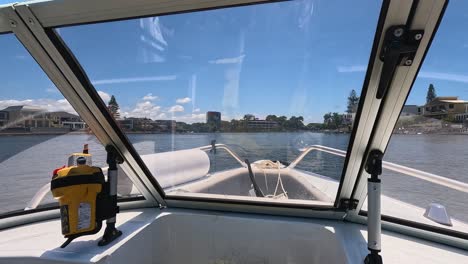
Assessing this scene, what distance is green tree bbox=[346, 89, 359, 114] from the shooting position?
115 cm

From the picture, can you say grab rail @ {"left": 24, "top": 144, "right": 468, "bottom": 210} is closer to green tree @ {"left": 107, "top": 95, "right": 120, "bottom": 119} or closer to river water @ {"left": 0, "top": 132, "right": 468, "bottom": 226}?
river water @ {"left": 0, "top": 132, "right": 468, "bottom": 226}

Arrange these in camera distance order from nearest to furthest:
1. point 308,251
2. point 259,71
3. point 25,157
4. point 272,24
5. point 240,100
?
point 272,24, point 259,71, point 240,100, point 308,251, point 25,157

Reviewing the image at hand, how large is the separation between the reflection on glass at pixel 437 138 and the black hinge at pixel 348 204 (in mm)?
144

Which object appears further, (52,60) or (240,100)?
(240,100)

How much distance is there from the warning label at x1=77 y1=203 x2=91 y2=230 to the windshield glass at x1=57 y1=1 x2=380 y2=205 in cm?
45

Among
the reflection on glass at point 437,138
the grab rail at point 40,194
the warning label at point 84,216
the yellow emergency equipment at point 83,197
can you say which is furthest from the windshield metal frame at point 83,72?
the grab rail at point 40,194

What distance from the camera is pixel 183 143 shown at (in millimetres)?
1744

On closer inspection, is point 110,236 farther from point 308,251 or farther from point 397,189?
Answer: point 397,189

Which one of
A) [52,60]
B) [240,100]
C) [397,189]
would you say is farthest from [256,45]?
[397,189]

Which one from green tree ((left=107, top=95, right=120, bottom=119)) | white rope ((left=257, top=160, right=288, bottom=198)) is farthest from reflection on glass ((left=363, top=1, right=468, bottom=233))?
green tree ((left=107, top=95, right=120, bottom=119))

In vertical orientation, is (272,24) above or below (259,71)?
above

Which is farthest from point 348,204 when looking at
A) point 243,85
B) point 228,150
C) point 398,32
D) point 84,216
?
point 84,216

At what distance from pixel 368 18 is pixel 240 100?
2.32ft

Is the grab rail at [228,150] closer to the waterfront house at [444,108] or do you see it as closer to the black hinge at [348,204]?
the black hinge at [348,204]
